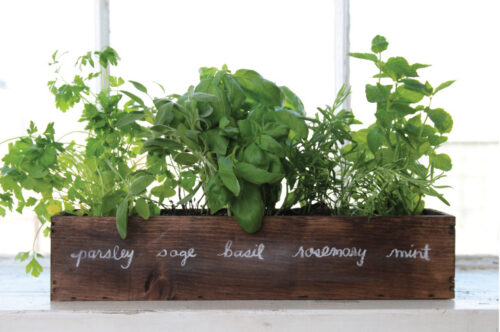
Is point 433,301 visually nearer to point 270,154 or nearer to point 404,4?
point 270,154

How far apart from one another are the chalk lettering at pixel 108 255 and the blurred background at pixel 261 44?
0.52m

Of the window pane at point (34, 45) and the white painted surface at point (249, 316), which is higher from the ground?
the window pane at point (34, 45)

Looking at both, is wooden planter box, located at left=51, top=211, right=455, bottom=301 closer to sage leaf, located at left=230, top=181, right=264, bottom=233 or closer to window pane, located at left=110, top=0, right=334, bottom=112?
sage leaf, located at left=230, top=181, right=264, bottom=233

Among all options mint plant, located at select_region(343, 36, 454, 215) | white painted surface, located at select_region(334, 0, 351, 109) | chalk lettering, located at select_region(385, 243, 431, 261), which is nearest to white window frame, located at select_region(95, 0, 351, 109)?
white painted surface, located at select_region(334, 0, 351, 109)

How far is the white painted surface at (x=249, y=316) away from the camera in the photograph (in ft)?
2.25

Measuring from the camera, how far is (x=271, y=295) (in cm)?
73

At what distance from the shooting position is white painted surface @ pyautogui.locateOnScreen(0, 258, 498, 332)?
69cm

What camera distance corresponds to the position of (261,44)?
1.16m

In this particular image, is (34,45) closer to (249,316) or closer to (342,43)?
(342,43)

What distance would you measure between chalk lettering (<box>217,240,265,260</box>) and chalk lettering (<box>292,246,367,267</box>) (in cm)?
6

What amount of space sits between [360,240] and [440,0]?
791mm

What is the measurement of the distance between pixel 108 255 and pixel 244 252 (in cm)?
23

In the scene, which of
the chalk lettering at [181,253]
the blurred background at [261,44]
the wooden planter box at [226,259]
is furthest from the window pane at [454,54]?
the chalk lettering at [181,253]

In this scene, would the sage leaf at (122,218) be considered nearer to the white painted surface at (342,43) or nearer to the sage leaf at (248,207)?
the sage leaf at (248,207)
